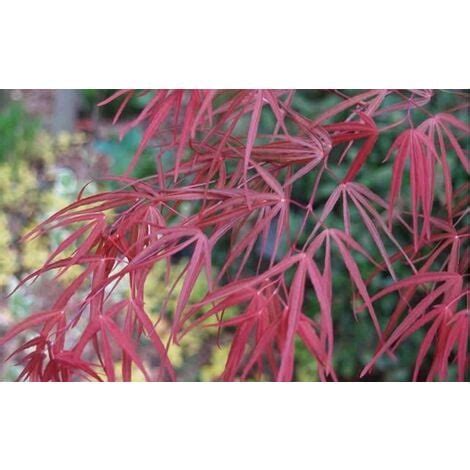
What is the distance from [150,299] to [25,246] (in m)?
0.41

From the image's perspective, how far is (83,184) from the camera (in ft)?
Result: 6.27

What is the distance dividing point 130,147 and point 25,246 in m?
0.42

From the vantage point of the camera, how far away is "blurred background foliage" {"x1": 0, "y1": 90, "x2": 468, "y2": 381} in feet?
5.96

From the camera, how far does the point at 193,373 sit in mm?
2096

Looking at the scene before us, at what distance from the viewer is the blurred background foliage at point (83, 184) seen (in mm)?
1816
